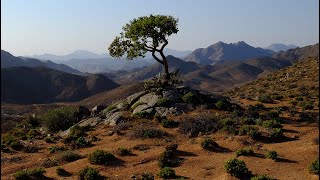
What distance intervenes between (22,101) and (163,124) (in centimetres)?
13220

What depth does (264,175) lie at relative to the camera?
2111 centimetres

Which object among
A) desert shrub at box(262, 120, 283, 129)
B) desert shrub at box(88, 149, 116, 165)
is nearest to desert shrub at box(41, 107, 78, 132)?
desert shrub at box(88, 149, 116, 165)

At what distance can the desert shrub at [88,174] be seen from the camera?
72.7 ft

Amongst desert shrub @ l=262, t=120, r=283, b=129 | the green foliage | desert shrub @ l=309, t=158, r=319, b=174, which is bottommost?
desert shrub @ l=309, t=158, r=319, b=174

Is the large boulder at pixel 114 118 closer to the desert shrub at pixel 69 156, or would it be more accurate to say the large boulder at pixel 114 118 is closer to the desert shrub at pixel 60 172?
the desert shrub at pixel 69 156

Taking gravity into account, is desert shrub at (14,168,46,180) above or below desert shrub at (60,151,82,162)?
below

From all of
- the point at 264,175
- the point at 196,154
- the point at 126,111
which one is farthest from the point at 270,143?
the point at 126,111

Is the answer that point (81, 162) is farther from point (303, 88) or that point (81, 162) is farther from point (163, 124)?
point (303, 88)

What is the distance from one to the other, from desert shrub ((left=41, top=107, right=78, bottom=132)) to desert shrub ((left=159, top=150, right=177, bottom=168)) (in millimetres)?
17633

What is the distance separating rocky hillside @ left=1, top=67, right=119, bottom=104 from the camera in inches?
6284

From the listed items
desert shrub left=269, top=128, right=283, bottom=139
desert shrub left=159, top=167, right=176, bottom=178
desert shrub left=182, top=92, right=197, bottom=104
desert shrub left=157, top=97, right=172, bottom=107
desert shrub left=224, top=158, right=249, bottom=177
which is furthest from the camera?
desert shrub left=182, top=92, right=197, bottom=104

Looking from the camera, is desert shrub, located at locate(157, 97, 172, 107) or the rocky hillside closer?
desert shrub, located at locate(157, 97, 172, 107)

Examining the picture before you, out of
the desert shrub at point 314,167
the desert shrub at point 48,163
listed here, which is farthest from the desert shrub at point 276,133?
the desert shrub at point 48,163

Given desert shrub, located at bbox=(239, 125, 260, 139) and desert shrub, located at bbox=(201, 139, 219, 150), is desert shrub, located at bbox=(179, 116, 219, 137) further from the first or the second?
desert shrub, located at bbox=(201, 139, 219, 150)
